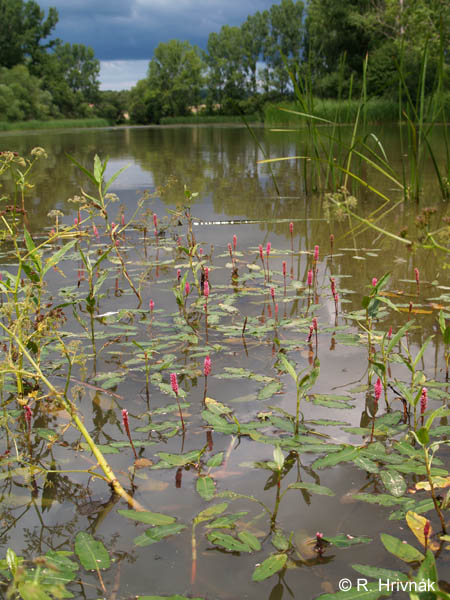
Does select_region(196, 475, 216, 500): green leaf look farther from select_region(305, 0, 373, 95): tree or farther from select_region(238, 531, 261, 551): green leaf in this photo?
select_region(305, 0, 373, 95): tree

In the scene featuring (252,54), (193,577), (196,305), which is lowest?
(193,577)

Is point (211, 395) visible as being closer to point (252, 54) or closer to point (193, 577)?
point (193, 577)

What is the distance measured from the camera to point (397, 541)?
118 cm

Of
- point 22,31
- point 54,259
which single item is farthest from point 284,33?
point 54,259

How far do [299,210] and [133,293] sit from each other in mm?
2763

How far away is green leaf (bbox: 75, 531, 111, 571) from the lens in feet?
3.83

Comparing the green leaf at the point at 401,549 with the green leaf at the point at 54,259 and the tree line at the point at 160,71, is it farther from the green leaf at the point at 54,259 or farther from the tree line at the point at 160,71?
the tree line at the point at 160,71

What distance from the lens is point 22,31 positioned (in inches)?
2520

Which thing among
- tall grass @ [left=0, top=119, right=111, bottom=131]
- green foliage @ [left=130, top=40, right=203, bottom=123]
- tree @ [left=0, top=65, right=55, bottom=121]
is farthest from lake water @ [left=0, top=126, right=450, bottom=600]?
green foliage @ [left=130, top=40, right=203, bottom=123]

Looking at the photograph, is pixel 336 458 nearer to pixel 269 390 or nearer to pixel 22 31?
pixel 269 390

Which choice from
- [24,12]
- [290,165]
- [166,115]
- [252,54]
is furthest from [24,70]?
[290,165]

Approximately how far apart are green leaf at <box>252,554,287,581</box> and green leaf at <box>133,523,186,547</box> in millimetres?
209

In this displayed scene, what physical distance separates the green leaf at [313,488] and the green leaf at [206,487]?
0.66 ft

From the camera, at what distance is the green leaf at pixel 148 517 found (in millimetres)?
1278
